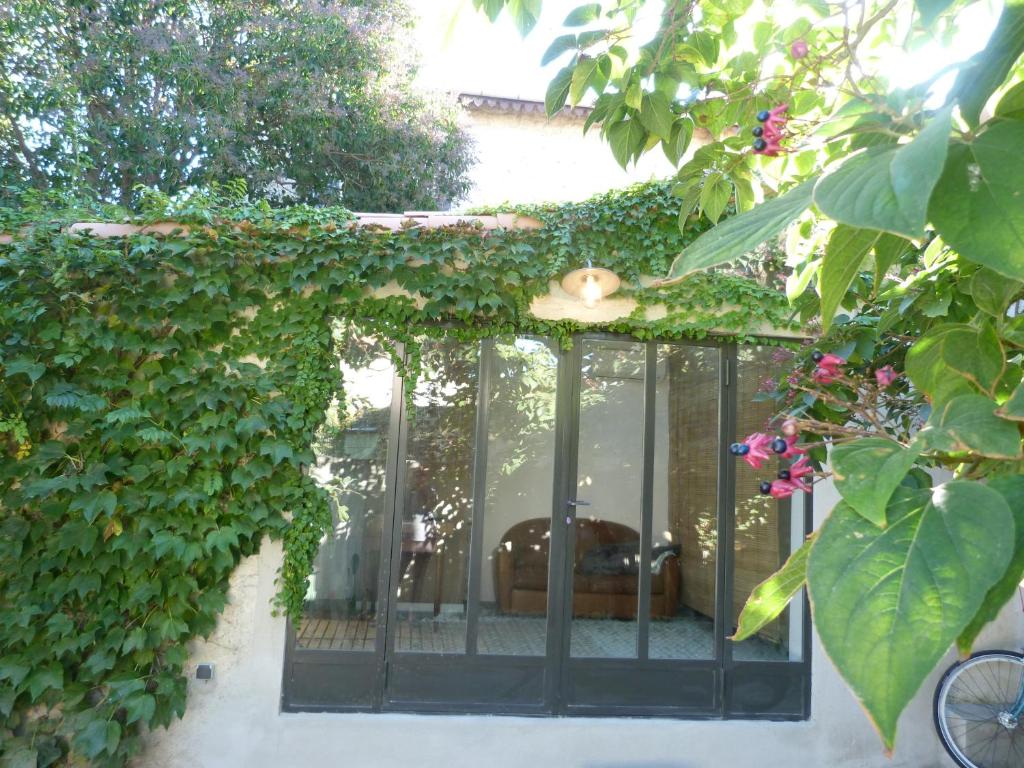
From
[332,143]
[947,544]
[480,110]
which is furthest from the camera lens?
[480,110]

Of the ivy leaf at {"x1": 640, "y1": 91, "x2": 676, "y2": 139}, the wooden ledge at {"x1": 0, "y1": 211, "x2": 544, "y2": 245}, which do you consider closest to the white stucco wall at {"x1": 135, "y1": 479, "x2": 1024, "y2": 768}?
the wooden ledge at {"x1": 0, "y1": 211, "x2": 544, "y2": 245}

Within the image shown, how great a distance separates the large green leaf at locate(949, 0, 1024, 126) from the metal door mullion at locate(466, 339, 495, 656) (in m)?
3.86

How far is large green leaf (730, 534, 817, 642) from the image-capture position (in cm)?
57

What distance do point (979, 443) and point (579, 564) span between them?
390 centimetres

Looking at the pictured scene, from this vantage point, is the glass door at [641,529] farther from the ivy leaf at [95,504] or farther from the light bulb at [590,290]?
the ivy leaf at [95,504]

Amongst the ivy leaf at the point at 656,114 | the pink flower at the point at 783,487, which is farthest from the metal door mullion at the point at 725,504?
the pink flower at the point at 783,487

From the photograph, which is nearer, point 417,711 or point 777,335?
point 417,711

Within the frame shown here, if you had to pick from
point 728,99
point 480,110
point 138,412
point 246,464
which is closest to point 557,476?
point 246,464

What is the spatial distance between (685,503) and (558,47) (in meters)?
3.42

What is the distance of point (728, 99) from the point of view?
6.08 feet

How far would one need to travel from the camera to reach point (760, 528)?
4.47m

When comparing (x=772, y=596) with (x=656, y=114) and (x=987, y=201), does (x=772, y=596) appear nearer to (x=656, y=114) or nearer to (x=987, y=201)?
(x=987, y=201)

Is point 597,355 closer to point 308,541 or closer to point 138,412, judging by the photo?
point 308,541

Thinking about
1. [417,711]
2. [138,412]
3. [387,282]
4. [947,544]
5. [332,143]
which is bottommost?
[417,711]
